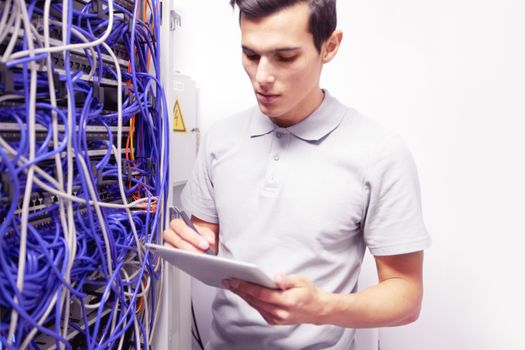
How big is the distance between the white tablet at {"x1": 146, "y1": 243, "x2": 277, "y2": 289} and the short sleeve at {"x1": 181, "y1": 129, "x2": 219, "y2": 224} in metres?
0.29

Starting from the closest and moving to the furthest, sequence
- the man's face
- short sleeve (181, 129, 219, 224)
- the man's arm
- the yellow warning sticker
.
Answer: the man's arm, the man's face, short sleeve (181, 129, 219, 224), the yellow warning sticker

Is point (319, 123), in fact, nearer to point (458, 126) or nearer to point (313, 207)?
point (313, 207)

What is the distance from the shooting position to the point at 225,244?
101 cm

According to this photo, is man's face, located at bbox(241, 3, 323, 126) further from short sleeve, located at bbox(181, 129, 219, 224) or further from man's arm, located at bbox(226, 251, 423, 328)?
man's arm, located at bbox(226, 251, 423, 328)

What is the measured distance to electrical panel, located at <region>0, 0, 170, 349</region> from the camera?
67cm

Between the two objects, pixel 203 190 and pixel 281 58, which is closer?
pixel 281 58

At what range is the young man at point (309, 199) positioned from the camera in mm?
859

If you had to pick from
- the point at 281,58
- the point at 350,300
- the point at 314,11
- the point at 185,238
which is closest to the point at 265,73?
the point at 281,58

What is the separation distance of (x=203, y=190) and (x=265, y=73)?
38 cm

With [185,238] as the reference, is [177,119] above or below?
above

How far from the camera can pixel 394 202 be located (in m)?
0.86

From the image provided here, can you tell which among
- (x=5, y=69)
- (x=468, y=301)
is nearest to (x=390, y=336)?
(x=468, y=301)

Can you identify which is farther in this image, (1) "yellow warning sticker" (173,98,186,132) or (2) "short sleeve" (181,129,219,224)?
(1) "yellow warning sticker" (173,98,186,132)

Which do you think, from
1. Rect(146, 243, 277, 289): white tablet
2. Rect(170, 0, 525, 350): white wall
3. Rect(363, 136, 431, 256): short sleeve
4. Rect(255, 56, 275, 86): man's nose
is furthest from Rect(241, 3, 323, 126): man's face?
Rect(170, 0, 525, 350): white wall
